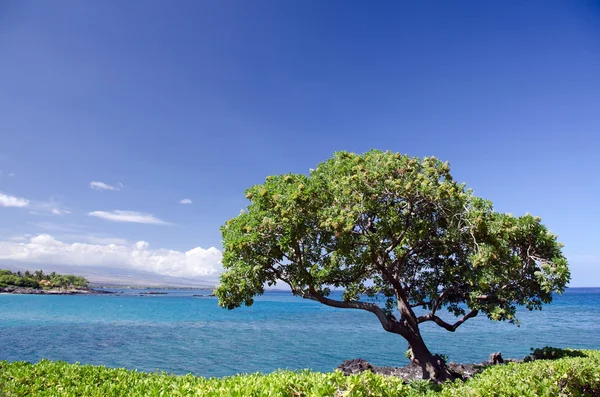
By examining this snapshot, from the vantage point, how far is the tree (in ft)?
37.7

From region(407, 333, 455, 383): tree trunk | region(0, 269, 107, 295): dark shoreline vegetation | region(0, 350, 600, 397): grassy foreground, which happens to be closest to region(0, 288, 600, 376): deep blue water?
region(407, 333, 455, 383): tree trunk

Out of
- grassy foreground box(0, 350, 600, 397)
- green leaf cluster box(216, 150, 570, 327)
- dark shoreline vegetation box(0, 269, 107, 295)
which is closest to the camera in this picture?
grassy foreground box(0, 350, 600, 397)

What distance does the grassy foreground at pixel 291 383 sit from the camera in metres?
6.11

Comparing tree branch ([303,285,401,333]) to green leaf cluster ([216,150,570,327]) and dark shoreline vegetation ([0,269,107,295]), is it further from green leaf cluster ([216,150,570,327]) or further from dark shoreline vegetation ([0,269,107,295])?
dark shoreline vegetation ([0,269,107,295])

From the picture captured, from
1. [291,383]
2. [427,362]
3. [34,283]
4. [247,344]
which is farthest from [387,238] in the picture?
[34,283]

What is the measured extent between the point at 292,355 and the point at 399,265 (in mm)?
15587

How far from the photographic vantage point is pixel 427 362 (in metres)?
13.2

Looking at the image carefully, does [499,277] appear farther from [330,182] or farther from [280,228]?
[280,228]

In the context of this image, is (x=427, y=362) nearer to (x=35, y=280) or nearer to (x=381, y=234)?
(x=381, y=234)

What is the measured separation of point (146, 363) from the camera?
2322cm

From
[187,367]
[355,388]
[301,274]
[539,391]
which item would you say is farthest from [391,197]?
[187,367]

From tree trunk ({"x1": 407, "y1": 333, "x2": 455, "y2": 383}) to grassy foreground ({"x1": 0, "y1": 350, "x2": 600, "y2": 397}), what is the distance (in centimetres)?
370

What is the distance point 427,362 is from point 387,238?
488 cm

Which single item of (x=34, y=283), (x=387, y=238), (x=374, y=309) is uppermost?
(x=387, y=238)
